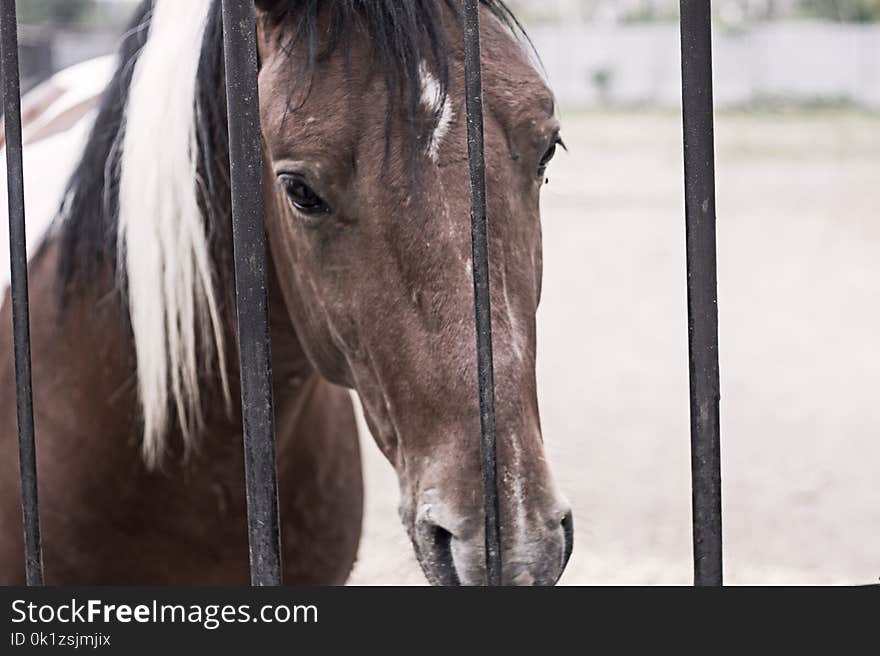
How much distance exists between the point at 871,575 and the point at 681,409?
2.01m

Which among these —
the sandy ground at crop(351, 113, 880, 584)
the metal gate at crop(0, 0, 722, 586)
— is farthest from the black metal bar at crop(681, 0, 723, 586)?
the sandy ground at crop(351, 113, 880, 584)

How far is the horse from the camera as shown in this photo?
1.26 meters

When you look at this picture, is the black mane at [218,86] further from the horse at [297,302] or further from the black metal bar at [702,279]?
the black metal bar at [702,279]

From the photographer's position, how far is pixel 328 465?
2.11m

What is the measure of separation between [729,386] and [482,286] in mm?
4998

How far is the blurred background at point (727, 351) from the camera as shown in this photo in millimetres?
3947

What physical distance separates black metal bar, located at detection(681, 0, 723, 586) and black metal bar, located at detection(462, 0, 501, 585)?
217 mm

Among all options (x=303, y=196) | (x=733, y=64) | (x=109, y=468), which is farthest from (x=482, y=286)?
(x=733, y=64)

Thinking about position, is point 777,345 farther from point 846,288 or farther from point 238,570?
point 238,570

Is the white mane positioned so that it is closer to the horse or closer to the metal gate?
the horse

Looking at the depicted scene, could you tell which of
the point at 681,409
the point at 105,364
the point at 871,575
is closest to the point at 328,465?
the point at 105,364

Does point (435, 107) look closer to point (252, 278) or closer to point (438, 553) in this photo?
point (252, 278)

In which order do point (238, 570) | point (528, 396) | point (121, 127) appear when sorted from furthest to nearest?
1. point (238, 570)
2. point (121, 127)
3. point (528, 396)

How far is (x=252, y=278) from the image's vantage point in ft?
3.72
